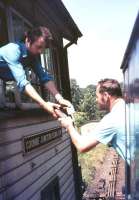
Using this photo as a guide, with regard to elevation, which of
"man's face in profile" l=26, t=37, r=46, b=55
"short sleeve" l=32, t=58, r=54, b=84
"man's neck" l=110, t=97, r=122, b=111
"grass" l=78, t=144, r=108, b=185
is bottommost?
"grass" l=78, t=144, r=108, b=185

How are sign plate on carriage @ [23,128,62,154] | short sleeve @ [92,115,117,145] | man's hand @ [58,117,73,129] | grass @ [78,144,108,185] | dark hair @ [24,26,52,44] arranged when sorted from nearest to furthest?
short sleeve @ [92,115,117,145]
man's hand @ [58,117,73,129]
dark hair @ [24,26,52,44]
sign plate on carriage @ [23,128,62,154]
grass @ [78,144,108,185]

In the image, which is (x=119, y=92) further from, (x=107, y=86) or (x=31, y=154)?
(x=31, y=154)

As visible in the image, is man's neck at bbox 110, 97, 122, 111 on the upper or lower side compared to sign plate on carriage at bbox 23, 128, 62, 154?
upper

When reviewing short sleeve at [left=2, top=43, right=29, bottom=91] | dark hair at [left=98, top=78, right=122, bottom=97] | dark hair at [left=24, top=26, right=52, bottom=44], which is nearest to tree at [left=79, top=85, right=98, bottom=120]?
short sleeve at [left=2, top=43, right=29, bottom=91]

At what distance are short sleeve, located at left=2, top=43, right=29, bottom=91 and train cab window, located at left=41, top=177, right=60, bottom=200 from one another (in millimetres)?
3829

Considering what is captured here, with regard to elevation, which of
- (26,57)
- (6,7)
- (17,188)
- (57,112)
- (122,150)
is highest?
(6,7)

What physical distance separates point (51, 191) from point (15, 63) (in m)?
4.77

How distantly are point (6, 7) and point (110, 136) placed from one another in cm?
383

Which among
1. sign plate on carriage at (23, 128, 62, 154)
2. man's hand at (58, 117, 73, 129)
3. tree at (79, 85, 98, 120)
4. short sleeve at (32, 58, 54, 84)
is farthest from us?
tree at (79, 85, 98, 120)

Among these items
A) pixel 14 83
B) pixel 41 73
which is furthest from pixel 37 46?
pixel 14 83

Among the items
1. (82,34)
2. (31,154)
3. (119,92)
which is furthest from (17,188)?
(82,34)

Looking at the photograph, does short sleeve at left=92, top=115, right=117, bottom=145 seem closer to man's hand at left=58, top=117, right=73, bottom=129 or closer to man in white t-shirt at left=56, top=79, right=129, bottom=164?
man in white t-shirt at left=56, top=79, right=129, bottom=164

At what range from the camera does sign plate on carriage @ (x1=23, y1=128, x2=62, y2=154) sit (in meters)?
7.42

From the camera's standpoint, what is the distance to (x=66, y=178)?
1087 cm
